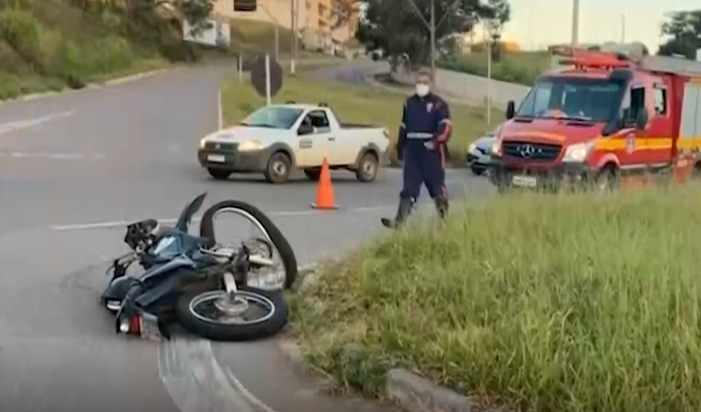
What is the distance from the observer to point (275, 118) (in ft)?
75.8

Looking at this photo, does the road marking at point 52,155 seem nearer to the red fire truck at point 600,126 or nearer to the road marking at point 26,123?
the road marking at point 26,123

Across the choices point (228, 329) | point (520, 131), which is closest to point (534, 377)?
point (228, 329)

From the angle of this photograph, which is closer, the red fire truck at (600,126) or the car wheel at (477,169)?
the red fire truck at (600,126)

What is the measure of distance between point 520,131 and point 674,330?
11839 millimetres

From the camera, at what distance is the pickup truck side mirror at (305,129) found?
2277 centimetres

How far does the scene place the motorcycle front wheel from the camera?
7824 millimetres

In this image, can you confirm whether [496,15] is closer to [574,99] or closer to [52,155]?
[52,155]

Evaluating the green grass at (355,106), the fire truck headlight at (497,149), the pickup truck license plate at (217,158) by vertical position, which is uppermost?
the fire truck headlight at (497,149)

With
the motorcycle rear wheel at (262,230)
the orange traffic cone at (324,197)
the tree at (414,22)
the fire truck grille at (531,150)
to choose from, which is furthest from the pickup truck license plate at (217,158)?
the tree at (414,22)

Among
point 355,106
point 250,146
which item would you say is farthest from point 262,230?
point 355,106

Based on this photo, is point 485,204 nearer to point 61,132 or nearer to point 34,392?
point 34,392

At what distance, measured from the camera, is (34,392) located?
6637mm

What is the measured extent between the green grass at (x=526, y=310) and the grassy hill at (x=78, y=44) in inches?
1593

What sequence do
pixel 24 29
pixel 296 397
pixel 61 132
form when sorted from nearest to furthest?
pixel 296 397
pixel 61 132
pixel 24 29
